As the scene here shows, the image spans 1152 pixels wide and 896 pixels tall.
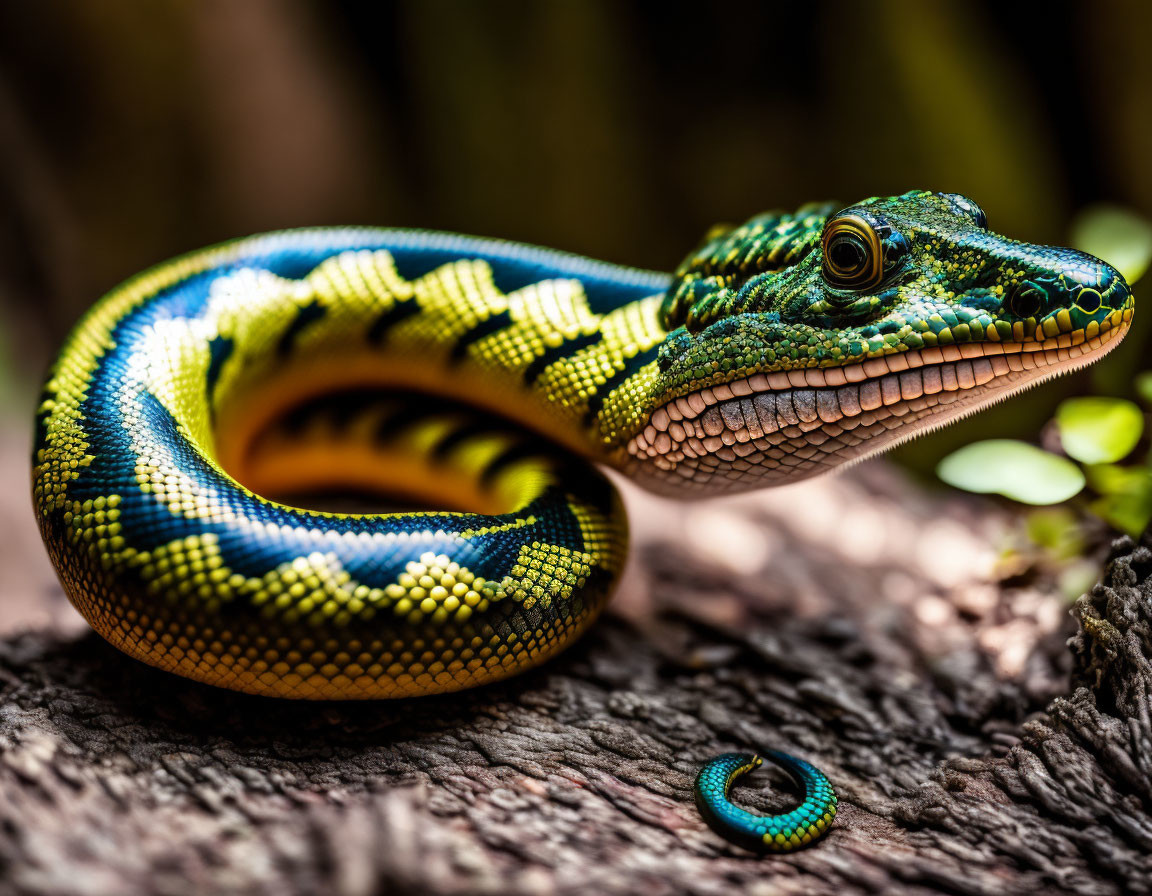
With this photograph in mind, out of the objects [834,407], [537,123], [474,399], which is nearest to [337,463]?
[474,399]

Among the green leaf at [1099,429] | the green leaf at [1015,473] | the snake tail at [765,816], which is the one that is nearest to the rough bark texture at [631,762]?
the snake tail at [765,816]

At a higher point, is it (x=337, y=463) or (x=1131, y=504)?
(x=1131, y=504)

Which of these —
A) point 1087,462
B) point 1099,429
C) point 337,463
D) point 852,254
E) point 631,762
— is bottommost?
point 631,762

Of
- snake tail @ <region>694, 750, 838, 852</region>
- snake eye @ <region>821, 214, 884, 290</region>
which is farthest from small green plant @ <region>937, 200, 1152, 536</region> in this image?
snake tail @ <region>694, 750, 838, 852</region>

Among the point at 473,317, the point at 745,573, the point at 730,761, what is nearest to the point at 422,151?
the point at 473,317

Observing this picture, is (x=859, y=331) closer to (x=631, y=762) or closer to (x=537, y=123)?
(x=631, y=762)

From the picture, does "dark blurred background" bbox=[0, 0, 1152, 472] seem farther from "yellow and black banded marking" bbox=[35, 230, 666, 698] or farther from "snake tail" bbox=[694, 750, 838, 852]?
"snake tail" bbox=[694, 750, 838, 852]

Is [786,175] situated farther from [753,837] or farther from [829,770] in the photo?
[753,837]

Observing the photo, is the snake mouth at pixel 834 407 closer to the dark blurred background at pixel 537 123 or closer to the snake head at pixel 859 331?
the snake head at pixel 859 331
